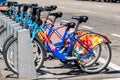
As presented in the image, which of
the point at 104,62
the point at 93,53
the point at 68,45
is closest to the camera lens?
the point at 68,45

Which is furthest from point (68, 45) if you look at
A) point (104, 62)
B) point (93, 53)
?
point (104, 62)

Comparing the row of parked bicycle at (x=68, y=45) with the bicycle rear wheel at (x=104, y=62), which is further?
the bicycle rear wheel at (x=104, y=62)

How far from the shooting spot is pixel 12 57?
8.29 m

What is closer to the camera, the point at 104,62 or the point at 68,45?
the point at 68,45

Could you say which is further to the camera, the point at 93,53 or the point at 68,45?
the point at 93,53

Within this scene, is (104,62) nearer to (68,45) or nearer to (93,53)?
(93,53)

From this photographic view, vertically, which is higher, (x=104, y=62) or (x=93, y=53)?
(x=93, y=53)

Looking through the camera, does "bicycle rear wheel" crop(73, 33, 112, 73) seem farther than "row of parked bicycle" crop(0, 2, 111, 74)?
Yes

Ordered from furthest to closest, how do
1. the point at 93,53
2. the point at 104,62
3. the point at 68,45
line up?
the point at 104,62 → the point at 93,53 → the point at 68,45

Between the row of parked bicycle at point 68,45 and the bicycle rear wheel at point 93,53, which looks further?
the bicycle rear wheel at point 93,53

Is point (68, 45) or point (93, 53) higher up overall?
point (68, 45)

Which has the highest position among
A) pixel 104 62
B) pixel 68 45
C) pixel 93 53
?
pixel 68 45

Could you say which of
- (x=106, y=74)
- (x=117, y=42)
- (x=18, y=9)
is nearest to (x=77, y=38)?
(x=106, y=74)

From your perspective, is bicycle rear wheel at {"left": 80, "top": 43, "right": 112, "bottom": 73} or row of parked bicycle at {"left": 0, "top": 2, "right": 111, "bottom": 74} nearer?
row of parked bicycle at {"left": 0, "top": 2, "right": 111, "bottom": 74}
